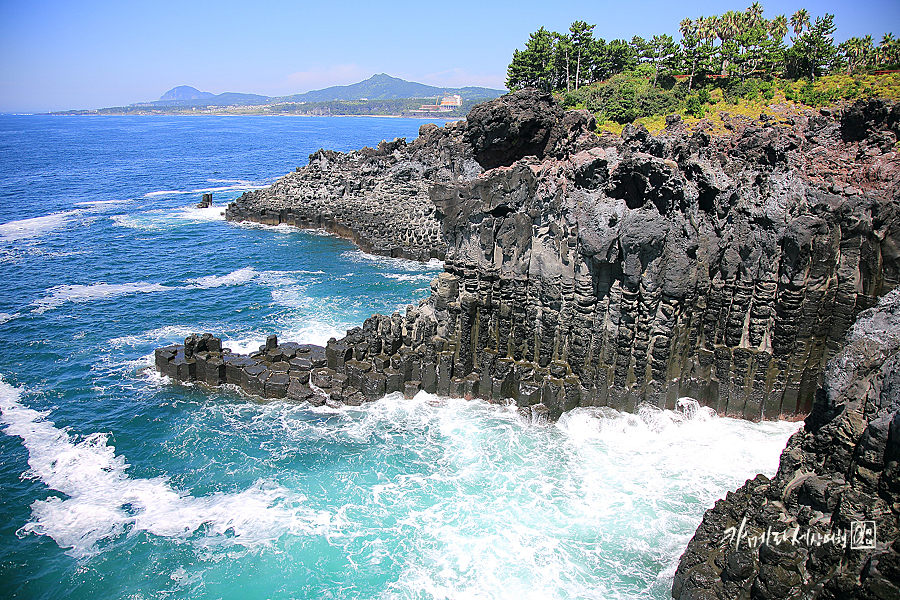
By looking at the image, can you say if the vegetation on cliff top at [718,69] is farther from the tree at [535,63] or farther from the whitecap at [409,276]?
the whitecap at [409,276]

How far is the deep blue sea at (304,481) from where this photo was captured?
16.5 m

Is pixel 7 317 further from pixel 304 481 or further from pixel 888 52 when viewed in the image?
pixel 888 52

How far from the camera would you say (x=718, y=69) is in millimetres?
64375

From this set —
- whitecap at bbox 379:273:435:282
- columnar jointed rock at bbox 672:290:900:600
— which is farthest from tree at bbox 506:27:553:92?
columnar jointed rock at bbox 672:290:900:600

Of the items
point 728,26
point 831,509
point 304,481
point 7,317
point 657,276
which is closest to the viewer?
point 831,509

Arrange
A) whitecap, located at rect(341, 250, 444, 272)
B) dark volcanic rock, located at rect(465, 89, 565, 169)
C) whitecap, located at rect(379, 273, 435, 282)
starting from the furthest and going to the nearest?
whitecap, located at rect(341, 250, 444, 272), whitecap, located at rect(379, 273, 435, 282), dark volcanic rock, located at rect(465, 89, 565, 169)

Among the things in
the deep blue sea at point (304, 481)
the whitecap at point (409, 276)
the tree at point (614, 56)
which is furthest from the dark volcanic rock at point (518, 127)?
the tree at point (614, 56)

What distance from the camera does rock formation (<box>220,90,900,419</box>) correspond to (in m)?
22.1

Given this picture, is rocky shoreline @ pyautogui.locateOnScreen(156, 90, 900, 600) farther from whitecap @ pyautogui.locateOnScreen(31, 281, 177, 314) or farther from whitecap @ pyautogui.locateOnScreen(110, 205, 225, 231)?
whitecap @ pyautogui.locateOnScreen(110, 205, 225, 231)

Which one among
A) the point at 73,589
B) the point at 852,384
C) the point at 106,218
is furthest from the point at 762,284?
the point at 106,218

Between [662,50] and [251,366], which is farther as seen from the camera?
[662,50]

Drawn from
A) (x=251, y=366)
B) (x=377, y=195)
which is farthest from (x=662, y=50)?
(x=251, y=366)

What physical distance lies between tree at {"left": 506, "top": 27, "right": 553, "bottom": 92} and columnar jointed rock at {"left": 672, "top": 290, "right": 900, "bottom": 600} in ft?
226

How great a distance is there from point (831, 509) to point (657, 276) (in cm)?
1136
